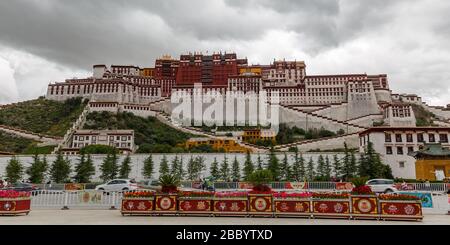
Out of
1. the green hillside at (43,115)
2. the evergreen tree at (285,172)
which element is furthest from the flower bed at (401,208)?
the green hillside at (43,115)

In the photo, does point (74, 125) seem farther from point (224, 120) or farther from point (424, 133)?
point (424, 133)

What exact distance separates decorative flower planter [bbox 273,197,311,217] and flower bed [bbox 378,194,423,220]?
3.15m

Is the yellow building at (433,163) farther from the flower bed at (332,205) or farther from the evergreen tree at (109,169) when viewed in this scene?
the evergreen tree at (109,169)

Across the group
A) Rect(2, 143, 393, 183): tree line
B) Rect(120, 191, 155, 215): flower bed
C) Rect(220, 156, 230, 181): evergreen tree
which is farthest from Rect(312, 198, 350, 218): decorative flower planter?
Rect(220, 156, 230, 181): evergreen tree

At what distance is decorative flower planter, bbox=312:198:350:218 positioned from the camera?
14281 millimetres

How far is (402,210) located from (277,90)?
96.0 meters

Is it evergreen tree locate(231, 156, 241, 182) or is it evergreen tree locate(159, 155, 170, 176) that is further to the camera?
evergreen tree locate(159, 155, 170, 176)

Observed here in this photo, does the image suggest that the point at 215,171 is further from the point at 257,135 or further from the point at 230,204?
the point at 257,135

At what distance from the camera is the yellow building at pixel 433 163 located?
38.3m

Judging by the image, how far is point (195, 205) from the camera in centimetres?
1485

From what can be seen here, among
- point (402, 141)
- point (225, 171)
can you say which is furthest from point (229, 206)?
point (402, 141)

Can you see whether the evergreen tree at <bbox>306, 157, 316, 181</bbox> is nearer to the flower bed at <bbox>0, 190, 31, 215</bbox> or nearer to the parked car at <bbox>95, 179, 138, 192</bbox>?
the parked car at <bbox>95, 179, 138, 192</bbox>

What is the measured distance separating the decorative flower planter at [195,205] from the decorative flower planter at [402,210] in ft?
24.7

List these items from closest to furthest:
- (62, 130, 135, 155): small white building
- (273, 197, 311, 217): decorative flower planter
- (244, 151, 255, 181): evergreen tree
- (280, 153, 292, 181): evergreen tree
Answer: (273, 197, 311, 217): decorative flower planter, (280, 153, 292, 181): evergreen tree, (244, 151, 255, 181): evergreen tree, (62, 130, 135, 155): small white building
